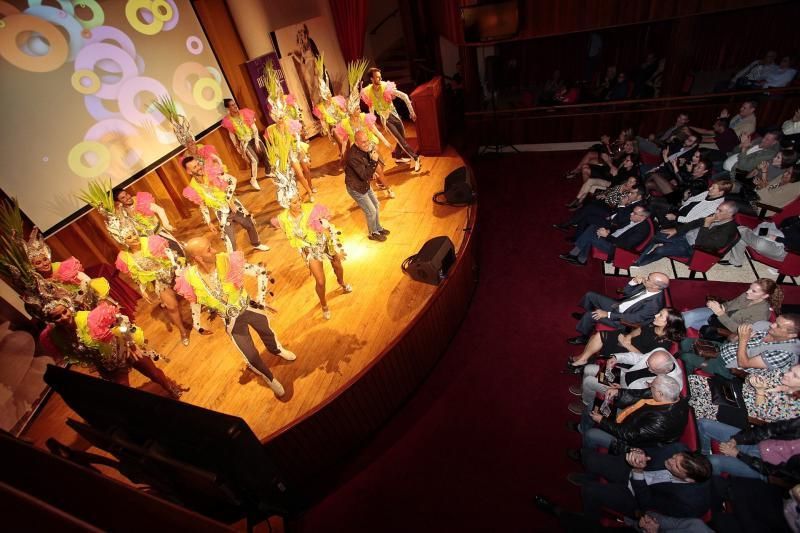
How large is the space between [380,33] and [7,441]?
12.4m

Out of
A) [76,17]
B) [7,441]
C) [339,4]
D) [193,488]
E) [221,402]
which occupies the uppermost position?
[76,17]

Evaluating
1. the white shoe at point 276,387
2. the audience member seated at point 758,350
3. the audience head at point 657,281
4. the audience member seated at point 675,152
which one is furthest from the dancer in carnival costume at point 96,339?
the audience member seated at point 675,152

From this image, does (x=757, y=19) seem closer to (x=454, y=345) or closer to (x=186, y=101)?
(x=454, y=345)

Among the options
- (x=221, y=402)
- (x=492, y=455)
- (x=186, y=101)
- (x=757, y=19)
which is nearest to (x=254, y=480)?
(x=221, y=402)

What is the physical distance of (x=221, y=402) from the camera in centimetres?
392

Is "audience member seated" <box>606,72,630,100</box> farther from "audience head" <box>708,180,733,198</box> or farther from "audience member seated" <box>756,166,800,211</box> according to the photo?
"audience head" <box>708,180,733,198</box>

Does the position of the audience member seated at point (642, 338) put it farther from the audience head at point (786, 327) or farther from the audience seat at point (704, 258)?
the audience seat at point (704, 258)

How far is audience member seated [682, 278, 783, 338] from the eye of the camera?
3193 mm

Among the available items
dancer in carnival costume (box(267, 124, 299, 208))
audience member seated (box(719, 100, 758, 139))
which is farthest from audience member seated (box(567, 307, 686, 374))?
audience member seated (box(719, 100, 758, 139))

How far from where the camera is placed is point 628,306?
148 inches

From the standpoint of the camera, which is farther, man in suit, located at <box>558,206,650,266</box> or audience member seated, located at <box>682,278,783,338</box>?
man in suit, located at <box>558,206,650,266</box>

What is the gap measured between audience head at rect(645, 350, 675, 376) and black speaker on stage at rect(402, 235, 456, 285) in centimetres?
216

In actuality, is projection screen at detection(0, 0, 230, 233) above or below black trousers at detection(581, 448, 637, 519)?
above

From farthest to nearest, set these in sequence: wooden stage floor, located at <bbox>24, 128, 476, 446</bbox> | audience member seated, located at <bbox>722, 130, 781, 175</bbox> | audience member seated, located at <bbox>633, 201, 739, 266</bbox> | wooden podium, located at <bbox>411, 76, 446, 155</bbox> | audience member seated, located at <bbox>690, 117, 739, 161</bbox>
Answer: wooden podium, located at <bbox>411, 76, 446, 155</bbox> < audience member seated, located at <bbox>690, 117, 739, 161</bbox> < audience member seated, located at <bbox>722, 130, 781, 175</bbox> < audience member seated, located at <bbox>633, 201, 739, 266</bbox> < wooden stage floor, located at <bbox>24, 128, 476, 446</bbox>
